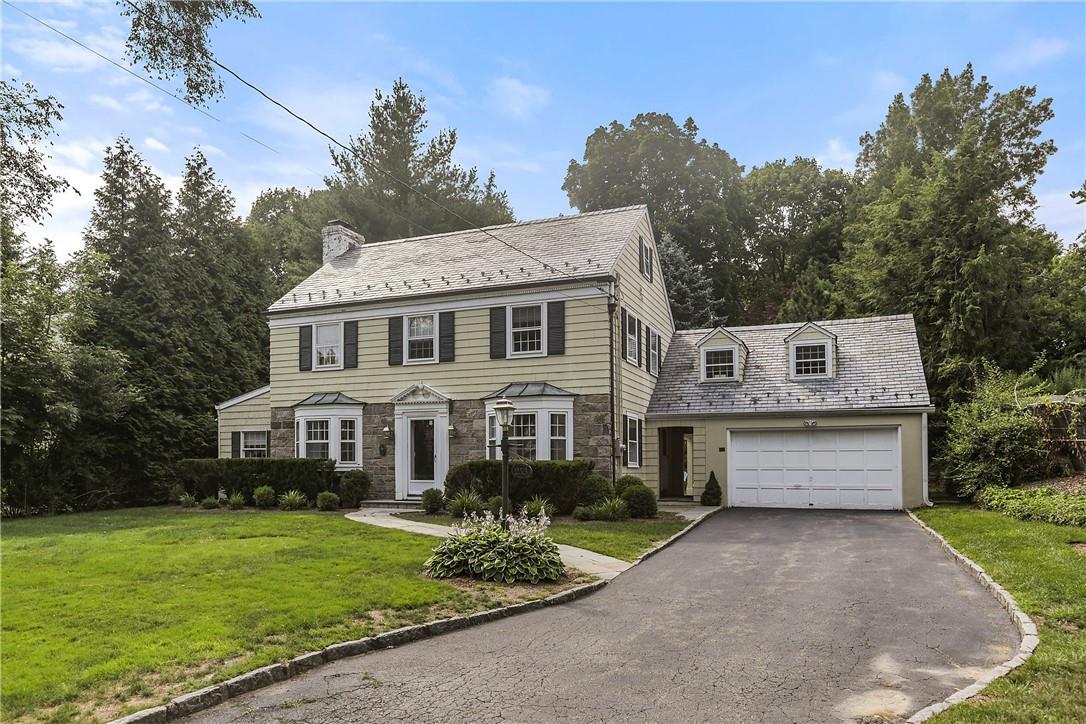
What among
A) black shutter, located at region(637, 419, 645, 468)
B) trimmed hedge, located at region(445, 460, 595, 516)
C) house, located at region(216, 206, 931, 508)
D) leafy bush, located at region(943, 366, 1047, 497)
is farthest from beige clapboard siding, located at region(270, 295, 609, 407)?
leafy bush, located at region(943, 366, 1047, 497)

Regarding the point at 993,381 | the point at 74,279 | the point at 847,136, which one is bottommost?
the point at 993,381

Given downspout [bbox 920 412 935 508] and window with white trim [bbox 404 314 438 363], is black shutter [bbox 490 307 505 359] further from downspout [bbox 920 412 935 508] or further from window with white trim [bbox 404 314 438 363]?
downspout [bbox 920 412 935 508]

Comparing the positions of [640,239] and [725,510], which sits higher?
[640,239]

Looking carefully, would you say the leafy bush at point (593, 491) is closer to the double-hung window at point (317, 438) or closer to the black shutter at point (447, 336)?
the black shutter at point (447, 336)

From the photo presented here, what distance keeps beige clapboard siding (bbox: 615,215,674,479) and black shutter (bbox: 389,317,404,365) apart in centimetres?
591

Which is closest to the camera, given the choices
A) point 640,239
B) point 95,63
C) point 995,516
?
point 95,63

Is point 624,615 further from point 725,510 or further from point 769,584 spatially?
point 725,510

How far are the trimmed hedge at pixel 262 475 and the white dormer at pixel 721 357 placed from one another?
34.3ft

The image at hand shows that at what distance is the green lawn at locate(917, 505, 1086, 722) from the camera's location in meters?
4.83

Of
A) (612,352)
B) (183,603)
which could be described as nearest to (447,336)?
(612,352)

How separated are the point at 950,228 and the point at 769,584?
64.2 feet

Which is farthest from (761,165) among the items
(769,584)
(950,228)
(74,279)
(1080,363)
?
(769,584)

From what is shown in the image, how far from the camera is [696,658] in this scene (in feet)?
21.2

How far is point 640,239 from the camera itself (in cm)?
2181
